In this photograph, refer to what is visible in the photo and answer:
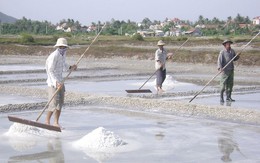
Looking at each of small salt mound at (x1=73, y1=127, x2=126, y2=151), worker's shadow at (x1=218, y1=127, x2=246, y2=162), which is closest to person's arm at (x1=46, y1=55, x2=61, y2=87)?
small salt mound at (x1=73, y1=127, x2=126, y2=151)

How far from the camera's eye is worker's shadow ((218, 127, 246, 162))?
639cm

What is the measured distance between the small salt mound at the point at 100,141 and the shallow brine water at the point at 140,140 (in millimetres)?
44

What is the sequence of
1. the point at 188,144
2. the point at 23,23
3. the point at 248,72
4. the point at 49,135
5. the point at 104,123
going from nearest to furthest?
the point at 188,144 → the point at 49,135 → the point at 104,123 → the point at 248,72 → the point at 23,23

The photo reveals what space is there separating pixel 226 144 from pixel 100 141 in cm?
180

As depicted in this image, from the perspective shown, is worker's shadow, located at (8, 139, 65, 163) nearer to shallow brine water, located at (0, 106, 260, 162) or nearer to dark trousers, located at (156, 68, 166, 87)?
shallow brine water, located at (0, 106, 260, 162)

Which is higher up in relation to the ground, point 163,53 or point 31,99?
point 163,53

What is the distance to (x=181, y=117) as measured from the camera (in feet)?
31.6

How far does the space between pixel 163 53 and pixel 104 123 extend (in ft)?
15.8

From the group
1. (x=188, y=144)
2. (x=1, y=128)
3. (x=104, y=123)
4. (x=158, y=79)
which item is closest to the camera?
(x=188, y=144)

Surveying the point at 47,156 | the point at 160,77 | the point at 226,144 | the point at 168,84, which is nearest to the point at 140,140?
the point at 226,144

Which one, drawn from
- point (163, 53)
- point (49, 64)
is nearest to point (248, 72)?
point (163, 53)

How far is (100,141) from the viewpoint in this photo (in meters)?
6.82

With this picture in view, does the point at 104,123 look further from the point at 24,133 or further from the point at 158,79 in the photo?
the point at 158,79

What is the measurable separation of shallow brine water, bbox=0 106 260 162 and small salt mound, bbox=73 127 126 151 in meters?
0.04
